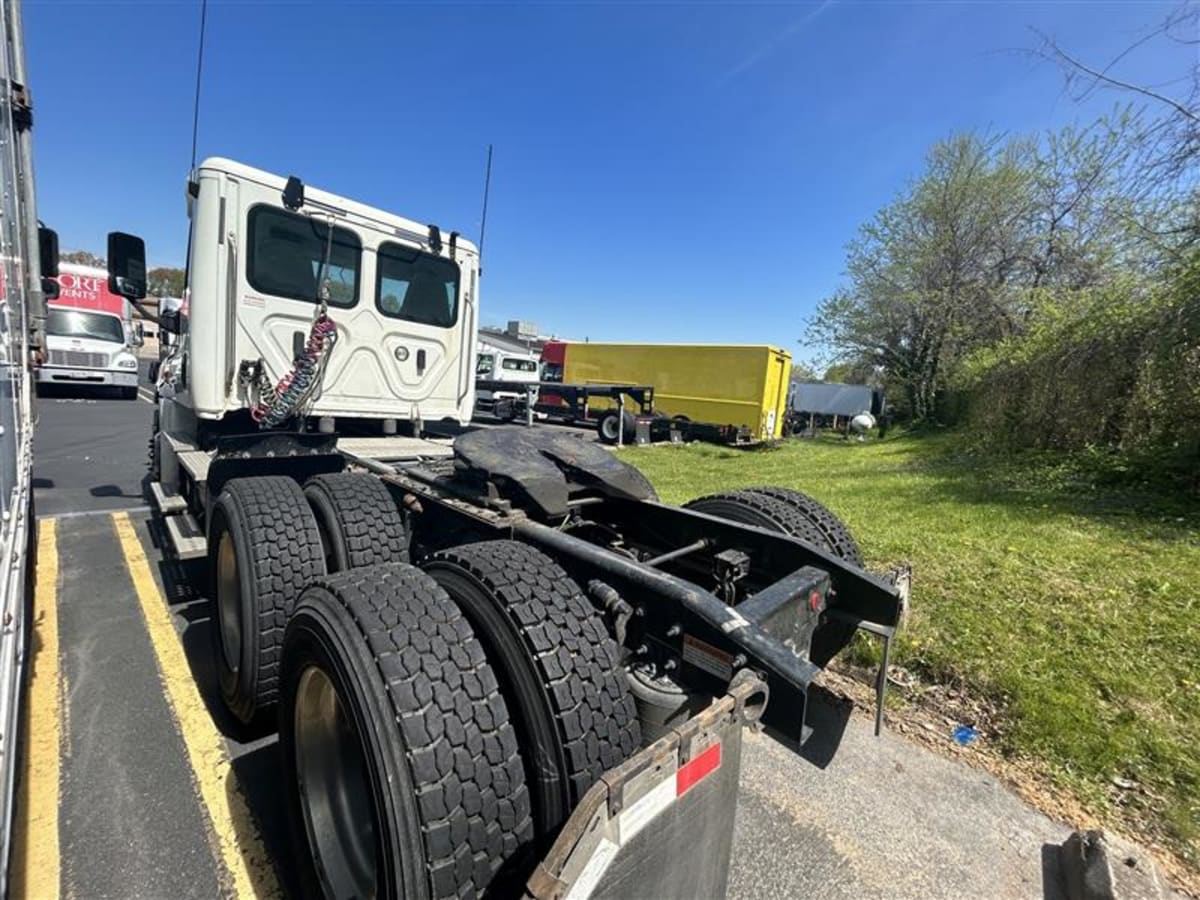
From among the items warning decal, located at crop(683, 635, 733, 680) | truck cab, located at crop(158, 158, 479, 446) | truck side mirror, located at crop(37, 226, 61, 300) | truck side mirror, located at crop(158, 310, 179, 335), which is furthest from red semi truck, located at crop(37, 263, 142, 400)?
warning decal, located at crop(683, 635, 733, 680)

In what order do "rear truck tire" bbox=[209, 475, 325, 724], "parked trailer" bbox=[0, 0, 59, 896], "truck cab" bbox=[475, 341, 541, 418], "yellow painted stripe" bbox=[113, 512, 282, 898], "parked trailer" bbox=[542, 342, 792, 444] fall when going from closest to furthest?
"parked trailer" bbox=[0, 0, 59, 896] < "yellow painted stripe" bbox=[113, 512, 282, 898] < "rear truck tire" bbox=[209, 475, 325, 724] < "parked trailer" bbox=[542, 342, 792, 444] < "truck cab" bbox=[475, 341, 541, 418]

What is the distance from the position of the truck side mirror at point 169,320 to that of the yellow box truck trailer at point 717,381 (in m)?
14.5

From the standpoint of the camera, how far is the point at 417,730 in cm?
148

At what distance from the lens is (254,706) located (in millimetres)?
2621

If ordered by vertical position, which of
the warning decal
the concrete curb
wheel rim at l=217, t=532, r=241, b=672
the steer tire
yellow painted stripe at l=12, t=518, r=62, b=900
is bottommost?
yellow painted stripe at l=12, t=518, r=62, b=900

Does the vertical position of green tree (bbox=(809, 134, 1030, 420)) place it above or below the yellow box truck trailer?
above

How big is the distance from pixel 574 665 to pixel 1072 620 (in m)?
3.81

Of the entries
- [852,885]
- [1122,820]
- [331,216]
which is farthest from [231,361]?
[1122,820]

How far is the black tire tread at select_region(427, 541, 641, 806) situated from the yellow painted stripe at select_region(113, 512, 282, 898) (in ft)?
4.54

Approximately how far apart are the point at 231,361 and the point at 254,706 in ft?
8.19

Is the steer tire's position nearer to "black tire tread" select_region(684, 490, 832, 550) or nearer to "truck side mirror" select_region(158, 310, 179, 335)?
"black tire tread" select_region(684, 490, 832, 550)

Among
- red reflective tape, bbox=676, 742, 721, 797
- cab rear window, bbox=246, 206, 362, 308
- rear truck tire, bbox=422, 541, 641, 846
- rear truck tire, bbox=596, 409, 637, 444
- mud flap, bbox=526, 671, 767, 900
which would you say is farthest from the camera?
rear truck tire, bbox=596, 409, 637, 444

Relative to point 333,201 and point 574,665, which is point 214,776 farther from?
point 333,201

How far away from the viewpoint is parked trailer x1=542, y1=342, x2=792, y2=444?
17406 mm
